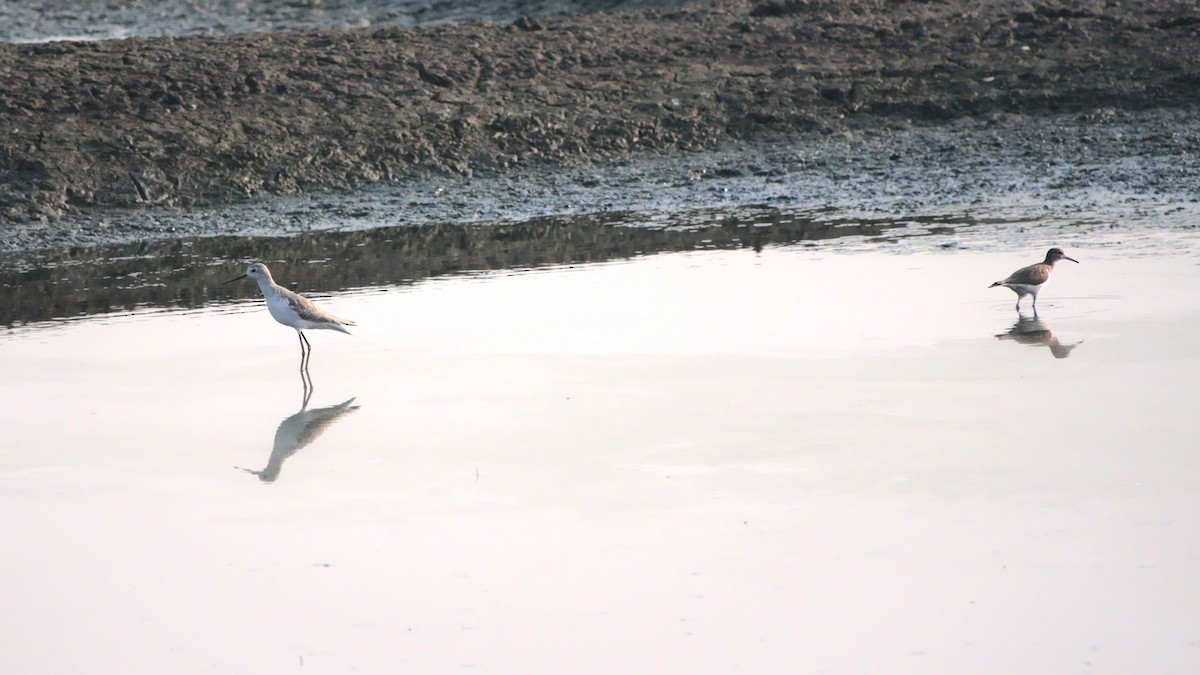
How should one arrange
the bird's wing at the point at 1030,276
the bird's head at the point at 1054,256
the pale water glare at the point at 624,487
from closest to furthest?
1. the pale water glare at the point at 624,487
2. the bird's wing at the point at 1030,276
3. the bird's head at the point at 1054,256

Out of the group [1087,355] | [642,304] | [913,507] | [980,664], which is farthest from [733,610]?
[642,304]

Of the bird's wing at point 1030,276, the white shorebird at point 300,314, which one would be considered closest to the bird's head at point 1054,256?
the bird's wing at point 1030,276

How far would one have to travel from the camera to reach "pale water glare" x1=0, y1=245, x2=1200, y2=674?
201 inches

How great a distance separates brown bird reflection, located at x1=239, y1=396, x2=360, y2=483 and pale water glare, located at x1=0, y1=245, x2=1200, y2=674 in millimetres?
24

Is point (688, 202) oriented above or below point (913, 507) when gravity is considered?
below

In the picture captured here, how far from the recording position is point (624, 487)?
21.6ft

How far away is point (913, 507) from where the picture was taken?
6.23m

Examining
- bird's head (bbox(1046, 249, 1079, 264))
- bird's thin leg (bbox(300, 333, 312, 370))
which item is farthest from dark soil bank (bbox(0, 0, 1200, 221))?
bird's head (bbox(1046, 249, 1079, 264))

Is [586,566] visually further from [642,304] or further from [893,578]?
[642,304]

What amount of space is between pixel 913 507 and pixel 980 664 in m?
1.47

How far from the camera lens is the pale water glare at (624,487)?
5113mm

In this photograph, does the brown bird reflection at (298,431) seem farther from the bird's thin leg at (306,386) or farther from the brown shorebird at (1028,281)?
the brown shorebird at (1028,281)

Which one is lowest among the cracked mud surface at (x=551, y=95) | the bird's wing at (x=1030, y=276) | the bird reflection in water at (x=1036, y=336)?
the cracked mud surface at (x=551, y=95)

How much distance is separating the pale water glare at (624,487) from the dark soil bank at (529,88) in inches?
193
